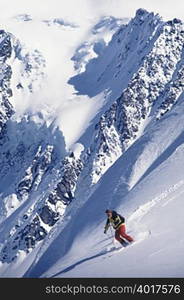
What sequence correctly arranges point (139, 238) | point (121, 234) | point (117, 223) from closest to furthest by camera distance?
point (117, 223) → point (121, 234) → point (139, 238)

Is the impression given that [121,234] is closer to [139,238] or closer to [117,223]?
[117,223]

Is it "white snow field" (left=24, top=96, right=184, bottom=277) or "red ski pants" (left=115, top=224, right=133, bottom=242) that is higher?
"red ski pants" (left=115, top=224, right=133, bottom=242)

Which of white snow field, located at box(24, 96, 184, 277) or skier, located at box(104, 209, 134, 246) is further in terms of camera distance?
skier, located at box(104, 209, 134, 246)

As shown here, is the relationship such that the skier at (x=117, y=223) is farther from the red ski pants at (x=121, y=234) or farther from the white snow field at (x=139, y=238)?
the white snow field at (x=139, y=238)

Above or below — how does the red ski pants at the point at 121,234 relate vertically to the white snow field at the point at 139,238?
above

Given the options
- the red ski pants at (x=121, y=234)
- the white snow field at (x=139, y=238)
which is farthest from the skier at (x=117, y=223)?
the white snow field at (x=139, y=238)

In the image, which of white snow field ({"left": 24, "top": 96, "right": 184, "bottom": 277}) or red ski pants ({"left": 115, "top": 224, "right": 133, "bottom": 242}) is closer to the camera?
white snow field ({"left": 24, "top": 96, "right": 184, "bottom": 277})

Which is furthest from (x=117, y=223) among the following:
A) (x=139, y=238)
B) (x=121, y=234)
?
(x=139, y=238)

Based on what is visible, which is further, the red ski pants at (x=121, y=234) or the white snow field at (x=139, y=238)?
the red ski pants at (x=121, y=234)

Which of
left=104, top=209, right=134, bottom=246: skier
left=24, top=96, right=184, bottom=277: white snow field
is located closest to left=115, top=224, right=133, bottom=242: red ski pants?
left=104, top=209, right=134, bottom=246: skier

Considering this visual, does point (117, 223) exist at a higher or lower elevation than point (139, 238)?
higher

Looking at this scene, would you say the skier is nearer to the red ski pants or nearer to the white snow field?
the red ski pants

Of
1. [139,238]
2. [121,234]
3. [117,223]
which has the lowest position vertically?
[139,238]

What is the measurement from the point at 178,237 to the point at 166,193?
16.2 meters
